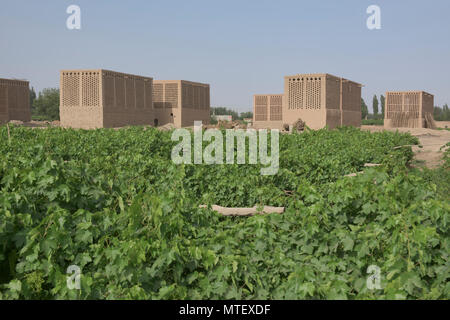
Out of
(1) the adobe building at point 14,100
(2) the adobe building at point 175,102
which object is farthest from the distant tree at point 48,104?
(2) the adobe building at point 175,102

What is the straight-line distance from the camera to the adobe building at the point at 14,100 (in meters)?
36.6

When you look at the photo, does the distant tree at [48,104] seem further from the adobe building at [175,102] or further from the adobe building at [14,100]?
the adobe building at [175,102]

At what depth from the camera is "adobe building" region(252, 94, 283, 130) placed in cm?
3669

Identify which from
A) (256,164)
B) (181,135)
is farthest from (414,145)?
(256,164)

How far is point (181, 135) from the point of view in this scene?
10.5m

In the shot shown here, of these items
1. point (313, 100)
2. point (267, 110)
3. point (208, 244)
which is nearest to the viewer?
point (208, 244)

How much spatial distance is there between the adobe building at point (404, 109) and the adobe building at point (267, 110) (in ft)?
33.4

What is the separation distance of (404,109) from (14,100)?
118 feet

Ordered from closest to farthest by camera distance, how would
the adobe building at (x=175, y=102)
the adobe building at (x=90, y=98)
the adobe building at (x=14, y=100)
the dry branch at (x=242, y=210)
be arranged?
the dry branch at (x=242, y=210) → the adobe building at (x=90, y=98) → the adobe building at (x=14, y=100) → the adobe building at (x=175, y=102)

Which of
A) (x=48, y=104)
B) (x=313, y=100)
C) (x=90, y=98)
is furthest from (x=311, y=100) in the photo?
(x=48, y=104)

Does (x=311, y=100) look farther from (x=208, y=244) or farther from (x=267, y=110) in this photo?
(x=208, y=244)

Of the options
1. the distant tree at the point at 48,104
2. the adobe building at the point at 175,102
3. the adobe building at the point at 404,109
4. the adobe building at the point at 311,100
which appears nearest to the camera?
the adobe building at the point at 311,100

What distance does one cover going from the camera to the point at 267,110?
37.2m
